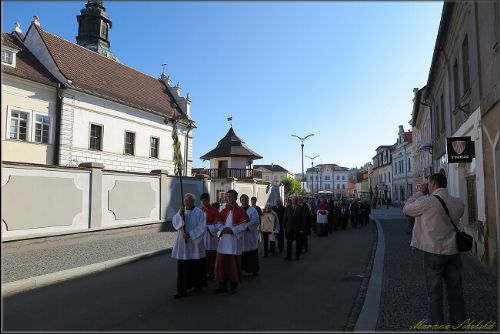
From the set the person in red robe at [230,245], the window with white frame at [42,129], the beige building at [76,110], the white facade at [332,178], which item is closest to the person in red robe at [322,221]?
the beige building at [76,110]

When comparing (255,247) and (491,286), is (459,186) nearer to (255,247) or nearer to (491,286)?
(491,286)

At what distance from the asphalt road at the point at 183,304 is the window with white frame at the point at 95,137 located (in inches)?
724

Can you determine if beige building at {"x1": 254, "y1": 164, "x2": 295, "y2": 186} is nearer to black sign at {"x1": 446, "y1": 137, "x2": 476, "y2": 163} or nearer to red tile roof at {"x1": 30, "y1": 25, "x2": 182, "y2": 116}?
red tile roof at {"x1": 30, "y1": 25, "x2": 182, "y2": 116}

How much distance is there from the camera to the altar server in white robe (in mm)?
7043

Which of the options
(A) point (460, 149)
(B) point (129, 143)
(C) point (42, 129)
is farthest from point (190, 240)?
(B) point (129, 143)

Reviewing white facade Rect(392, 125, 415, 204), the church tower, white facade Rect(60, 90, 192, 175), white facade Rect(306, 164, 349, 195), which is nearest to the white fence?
white facade Rect(60, 90, 192, 175)

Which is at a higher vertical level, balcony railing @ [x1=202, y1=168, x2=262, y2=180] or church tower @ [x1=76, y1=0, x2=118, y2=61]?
church tower @ [x1=76, y1=0, x2=118, y2=61]

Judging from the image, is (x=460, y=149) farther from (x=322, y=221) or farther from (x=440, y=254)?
(x=322, y=221)

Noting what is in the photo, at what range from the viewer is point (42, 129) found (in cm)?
2288

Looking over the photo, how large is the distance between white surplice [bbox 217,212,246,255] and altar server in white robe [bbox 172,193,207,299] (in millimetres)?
375

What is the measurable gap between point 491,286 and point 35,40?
28253mm

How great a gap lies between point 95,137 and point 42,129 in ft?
12.4

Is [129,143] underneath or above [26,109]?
underneath

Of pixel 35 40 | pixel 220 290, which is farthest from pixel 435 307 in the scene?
pixel 35 40
